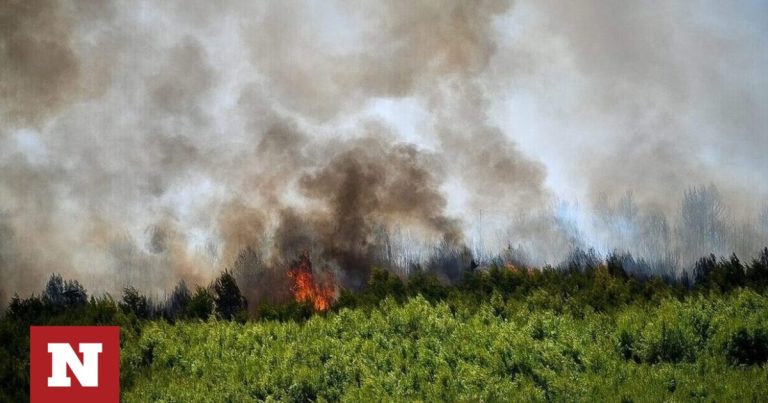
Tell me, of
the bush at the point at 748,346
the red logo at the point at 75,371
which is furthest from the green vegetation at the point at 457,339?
the red logo at the point at 75,371

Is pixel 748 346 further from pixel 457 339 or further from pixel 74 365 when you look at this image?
pixel 74 365

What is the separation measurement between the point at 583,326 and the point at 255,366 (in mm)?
10010

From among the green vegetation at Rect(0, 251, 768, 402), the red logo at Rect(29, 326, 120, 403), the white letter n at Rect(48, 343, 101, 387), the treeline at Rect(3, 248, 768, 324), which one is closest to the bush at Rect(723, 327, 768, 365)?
the green vegetation at Rect(0, 251, 768, 402)

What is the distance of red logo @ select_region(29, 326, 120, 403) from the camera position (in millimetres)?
25203

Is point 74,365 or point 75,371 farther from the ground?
point 74,365

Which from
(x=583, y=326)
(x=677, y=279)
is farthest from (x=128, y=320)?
(x=677, y=279)

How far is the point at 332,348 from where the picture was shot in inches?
1013

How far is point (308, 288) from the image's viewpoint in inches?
1371

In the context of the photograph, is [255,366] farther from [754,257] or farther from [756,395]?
[754,257]

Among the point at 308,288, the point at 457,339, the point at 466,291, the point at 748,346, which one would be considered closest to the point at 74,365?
the point at 308,288

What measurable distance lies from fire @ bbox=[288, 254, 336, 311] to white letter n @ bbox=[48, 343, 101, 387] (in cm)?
788

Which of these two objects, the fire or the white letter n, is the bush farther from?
the white letter n

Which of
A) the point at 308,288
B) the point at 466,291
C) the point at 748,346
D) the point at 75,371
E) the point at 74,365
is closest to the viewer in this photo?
the point at 748,346

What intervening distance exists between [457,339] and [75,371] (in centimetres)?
1109
